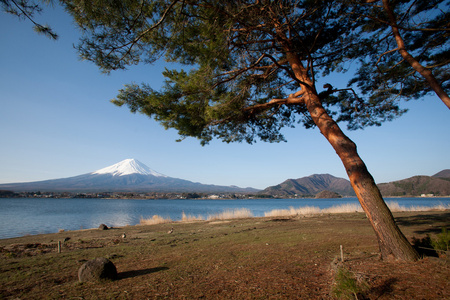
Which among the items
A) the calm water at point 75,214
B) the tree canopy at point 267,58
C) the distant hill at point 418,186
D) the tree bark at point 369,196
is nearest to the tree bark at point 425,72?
the tree canopy at point 267,58

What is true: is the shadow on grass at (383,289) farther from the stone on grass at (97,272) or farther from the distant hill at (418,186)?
the distant hill at (418,186)

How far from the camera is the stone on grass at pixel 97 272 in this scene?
3.53 meters

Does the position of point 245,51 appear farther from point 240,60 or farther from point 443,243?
point 443,243

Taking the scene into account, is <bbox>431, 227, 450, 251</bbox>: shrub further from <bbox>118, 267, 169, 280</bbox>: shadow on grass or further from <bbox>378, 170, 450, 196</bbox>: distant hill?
<bbox>378, 170, 450, 196</bbox>: distant hill

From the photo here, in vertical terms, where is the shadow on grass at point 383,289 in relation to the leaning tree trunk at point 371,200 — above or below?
below

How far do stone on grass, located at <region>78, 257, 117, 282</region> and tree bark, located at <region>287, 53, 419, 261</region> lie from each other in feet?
14.3

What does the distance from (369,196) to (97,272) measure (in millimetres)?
4621

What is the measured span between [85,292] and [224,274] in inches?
79.4

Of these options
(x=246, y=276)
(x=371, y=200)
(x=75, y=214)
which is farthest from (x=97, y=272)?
(x=75, y=214)

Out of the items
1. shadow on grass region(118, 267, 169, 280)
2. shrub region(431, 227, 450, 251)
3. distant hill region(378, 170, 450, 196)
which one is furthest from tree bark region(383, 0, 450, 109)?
distant hill region(378, 170, 450, 196)

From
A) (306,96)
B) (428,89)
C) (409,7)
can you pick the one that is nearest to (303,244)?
(306,96)

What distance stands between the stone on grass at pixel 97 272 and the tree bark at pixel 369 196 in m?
4.35

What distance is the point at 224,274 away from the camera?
11.8 feet

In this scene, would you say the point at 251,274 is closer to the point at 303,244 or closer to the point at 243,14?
the point at 303,244
